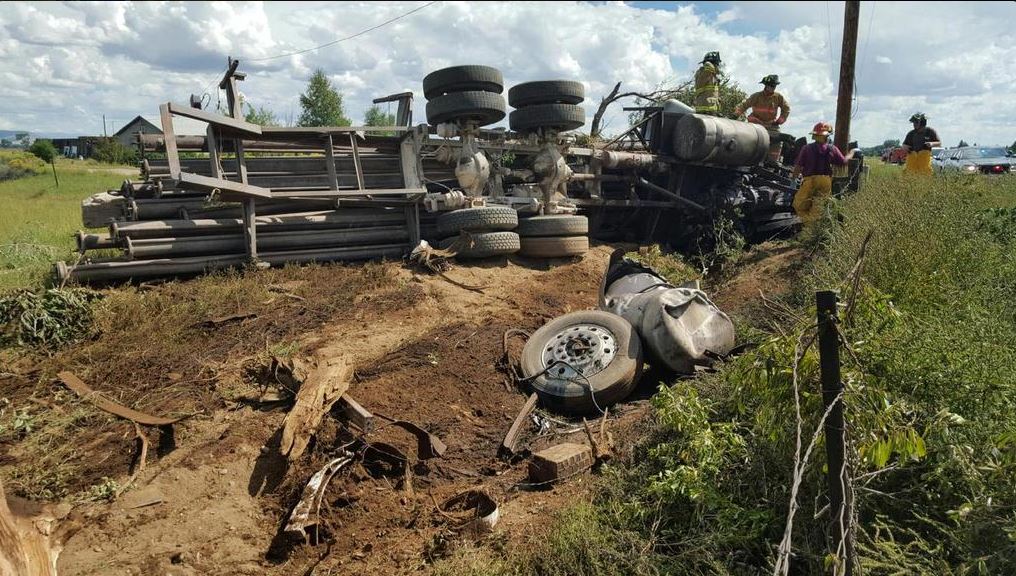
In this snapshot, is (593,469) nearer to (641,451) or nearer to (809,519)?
(641,451)

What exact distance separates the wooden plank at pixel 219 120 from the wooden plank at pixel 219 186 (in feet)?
1.37

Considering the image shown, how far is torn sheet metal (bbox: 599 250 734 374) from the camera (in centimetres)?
538

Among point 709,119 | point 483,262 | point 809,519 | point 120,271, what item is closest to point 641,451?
point 809,519

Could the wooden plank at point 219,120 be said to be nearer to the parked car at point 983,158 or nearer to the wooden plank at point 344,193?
the wooden plank at point 344,193

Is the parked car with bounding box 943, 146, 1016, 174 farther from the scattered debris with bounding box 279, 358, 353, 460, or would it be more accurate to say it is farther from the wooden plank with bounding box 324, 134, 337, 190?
the scattered debris with bounding box 279, 358, 353, 460

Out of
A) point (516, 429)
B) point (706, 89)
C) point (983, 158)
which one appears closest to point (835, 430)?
point (516, 429)

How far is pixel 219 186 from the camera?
6.72 m

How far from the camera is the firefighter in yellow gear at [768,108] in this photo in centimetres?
1230

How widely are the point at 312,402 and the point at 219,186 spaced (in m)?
3.36

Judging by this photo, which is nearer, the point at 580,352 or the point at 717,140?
the point at 580,352

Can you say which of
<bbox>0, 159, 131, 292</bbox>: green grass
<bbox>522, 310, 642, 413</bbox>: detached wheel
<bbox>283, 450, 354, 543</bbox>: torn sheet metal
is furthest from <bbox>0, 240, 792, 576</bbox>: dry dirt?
<bbox>0, 159, 131, 292</bbox>: green grass

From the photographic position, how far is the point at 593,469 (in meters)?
3.98

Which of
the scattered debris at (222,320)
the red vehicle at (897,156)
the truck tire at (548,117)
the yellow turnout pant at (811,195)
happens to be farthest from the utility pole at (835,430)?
the red vehicle at (897,156)

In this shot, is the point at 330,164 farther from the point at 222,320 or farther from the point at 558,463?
the point at 558,463
